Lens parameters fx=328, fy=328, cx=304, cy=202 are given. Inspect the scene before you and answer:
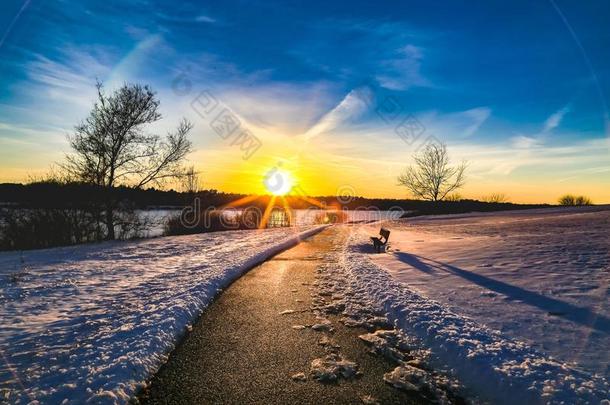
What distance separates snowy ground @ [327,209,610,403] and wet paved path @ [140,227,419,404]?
1113 millimetres

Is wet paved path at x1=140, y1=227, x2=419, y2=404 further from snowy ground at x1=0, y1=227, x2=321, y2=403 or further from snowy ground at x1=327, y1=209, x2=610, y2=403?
snowy ground at x1=327, y1=209, x2=610, y2=403

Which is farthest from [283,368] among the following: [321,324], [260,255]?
[260,255]

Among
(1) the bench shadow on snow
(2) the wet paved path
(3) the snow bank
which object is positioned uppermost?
(1) the bench shadow on snow

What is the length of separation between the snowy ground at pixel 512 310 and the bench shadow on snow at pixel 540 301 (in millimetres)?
15

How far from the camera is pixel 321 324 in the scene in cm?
591

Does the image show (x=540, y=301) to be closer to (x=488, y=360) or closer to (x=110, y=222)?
(x=488, y=360)

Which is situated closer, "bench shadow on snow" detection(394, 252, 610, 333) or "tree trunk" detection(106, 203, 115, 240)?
"bench shadow on snow" detection(394, 252, 610, 333)

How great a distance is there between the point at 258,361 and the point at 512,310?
181 inches

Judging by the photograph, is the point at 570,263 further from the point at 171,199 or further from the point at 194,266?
the point at 171,199

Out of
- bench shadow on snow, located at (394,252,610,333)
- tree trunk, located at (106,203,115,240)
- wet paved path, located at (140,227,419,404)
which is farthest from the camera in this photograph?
tree trunk, located at (106,203,115,240)

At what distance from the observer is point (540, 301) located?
6.13m

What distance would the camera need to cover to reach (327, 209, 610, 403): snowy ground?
3885mm

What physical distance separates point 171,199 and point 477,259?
112 feet

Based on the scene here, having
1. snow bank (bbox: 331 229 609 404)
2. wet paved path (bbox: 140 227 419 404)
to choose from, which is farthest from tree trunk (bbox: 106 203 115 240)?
snow bank (bbox: 331 229 609 404)
